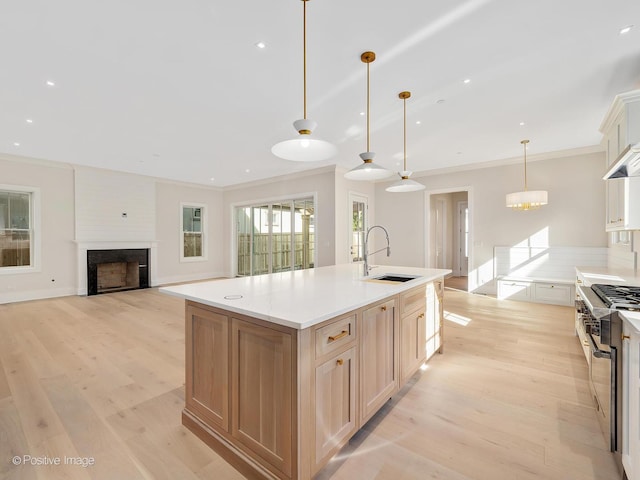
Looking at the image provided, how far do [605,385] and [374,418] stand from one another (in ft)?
4.47

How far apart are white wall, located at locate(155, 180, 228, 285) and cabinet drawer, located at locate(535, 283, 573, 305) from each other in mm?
7452

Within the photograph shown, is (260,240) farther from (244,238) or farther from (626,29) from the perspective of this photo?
(626,29)

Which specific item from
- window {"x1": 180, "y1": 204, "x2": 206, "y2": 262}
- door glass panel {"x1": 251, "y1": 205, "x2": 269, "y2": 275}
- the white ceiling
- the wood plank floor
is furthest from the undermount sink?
window {"x1": 180, "y1": 204, "x2": 206, "y2": 262}

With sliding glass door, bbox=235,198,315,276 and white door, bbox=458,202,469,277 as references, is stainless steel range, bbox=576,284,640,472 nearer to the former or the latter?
sliding glass door, bbox=235,198,315,276

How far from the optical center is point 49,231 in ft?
18.6

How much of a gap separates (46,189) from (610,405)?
8160mm

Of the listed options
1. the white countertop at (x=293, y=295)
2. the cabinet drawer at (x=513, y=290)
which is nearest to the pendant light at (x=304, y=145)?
the white countertop at (x=293, y=295)

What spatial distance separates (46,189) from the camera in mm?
5633

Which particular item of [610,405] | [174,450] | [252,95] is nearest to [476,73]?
[252,95]

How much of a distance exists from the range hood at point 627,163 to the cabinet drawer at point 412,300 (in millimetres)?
1607

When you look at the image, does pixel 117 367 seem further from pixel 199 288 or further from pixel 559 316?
pixel 559 316

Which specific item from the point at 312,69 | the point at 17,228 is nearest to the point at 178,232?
the point at 17,228

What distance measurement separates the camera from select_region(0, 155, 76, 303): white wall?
Result: 5.31 meters

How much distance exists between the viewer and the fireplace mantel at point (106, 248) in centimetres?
597
